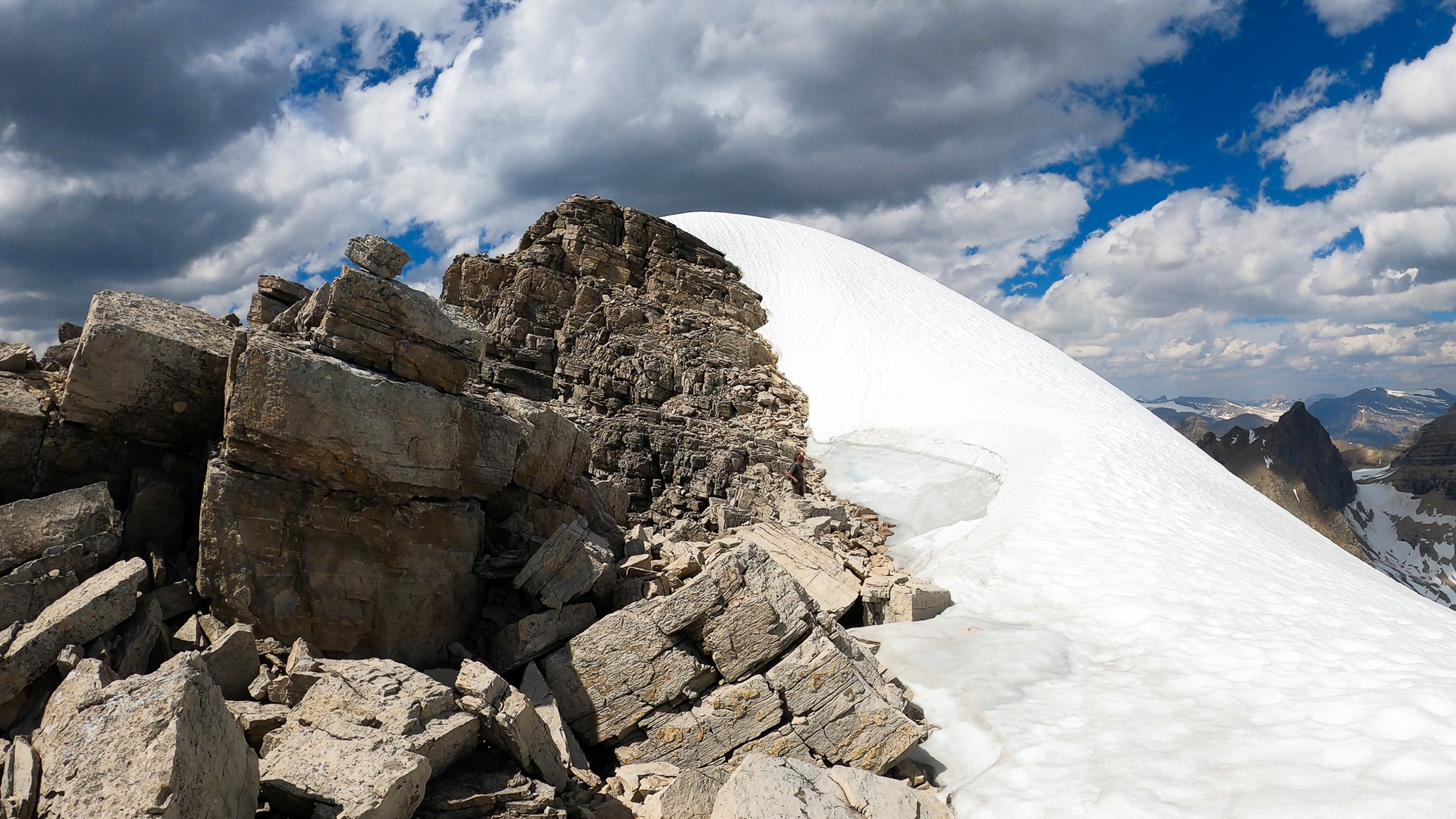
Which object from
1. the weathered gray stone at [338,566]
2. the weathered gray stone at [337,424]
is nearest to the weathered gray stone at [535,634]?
the weathered gray stone at [338,566]

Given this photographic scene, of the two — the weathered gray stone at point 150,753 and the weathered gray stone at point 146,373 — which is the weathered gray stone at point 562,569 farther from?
the weathered gray stone at point 146,373

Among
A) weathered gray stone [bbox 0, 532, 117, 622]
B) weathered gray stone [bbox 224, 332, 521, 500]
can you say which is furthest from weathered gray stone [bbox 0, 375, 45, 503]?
weathered gray stone [bbox 224, 332, 521, 500]

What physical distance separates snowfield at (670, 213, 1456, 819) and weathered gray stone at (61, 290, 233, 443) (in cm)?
877

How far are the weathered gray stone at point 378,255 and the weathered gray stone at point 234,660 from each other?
3.89 m

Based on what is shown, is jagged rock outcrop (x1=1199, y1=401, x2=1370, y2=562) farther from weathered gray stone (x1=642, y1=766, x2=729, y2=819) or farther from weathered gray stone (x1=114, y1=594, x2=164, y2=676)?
weathered gray stone (x1=114, y1=594, x2=164, y2=676)

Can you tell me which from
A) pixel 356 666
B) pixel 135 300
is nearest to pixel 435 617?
pixel 356 666

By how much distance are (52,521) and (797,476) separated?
15940mm

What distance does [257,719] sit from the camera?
564 centimetres

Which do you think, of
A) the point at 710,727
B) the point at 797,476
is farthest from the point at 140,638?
the point at 797,476

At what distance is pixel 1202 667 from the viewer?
8.42 meters

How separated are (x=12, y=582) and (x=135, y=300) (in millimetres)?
3274

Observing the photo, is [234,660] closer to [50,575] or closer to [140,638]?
[140,638]

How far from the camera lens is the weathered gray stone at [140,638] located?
5742mm

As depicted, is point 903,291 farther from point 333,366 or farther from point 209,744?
point 209,744
